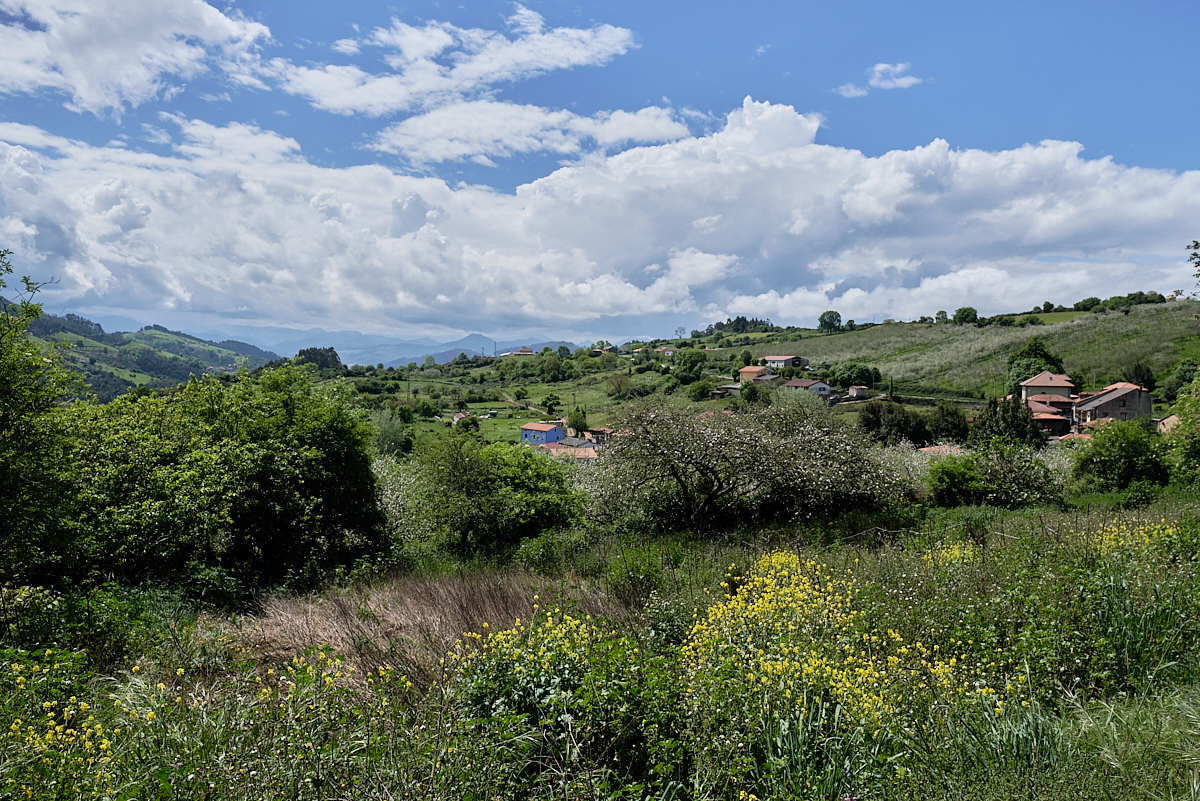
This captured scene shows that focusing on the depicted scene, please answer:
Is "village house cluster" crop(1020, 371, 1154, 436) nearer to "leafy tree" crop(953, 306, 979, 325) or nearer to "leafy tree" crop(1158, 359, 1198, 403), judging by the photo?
"leafy tree" crop(1158, 359, 1198, 403)

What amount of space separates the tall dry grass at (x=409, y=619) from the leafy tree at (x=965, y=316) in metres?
119

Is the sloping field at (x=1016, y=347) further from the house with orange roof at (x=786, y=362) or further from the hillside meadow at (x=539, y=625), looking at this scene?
the hillside meadow at (x=539, y=625)

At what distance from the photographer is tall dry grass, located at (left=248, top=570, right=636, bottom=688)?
4984 mm

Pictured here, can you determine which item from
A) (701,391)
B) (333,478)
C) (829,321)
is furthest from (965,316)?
(333,478)

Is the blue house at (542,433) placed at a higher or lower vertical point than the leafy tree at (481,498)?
lower

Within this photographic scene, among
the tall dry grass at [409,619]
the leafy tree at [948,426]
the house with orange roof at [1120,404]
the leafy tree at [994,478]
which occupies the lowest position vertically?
the leafy tree at [948,426]

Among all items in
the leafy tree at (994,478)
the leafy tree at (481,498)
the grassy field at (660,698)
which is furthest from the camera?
the leafy tree at (994,478)

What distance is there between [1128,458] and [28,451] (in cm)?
2679

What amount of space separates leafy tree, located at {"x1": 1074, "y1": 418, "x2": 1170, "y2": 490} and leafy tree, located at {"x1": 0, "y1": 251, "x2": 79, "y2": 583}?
25.8 meters

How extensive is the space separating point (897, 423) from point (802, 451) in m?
42.3

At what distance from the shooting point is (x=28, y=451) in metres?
7.52

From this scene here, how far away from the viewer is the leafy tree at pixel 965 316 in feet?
348

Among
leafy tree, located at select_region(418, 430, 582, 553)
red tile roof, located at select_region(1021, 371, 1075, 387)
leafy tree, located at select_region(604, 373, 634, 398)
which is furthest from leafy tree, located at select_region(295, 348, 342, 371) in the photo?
leafy tree, located at select_region(418, 430, 582, 553)

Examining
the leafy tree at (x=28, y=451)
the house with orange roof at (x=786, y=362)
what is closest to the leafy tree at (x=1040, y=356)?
the house with orange roof at (x=786, y=362)
